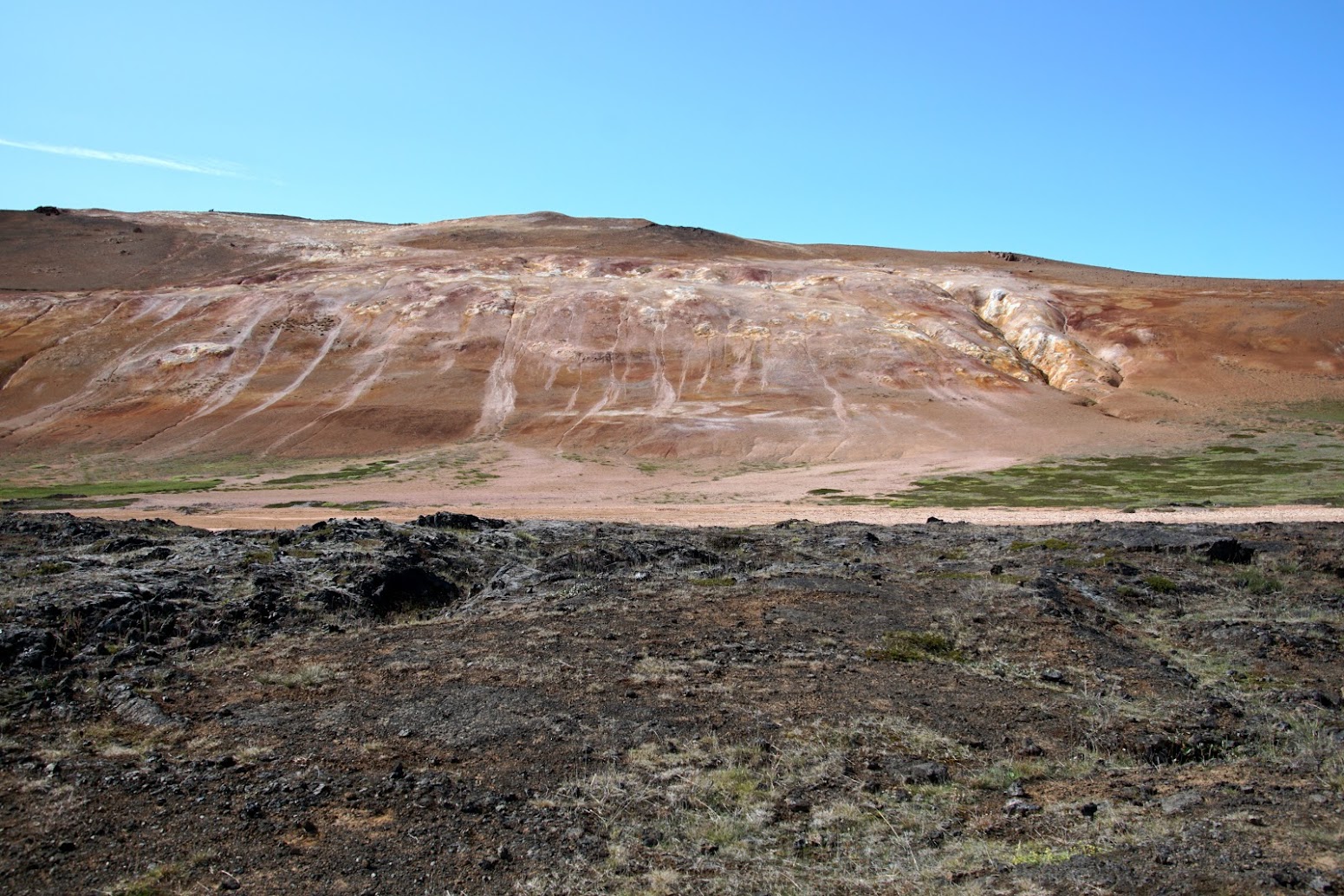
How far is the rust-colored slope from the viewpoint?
55.1 meters

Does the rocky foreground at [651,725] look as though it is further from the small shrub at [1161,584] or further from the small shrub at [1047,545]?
the small shrub at [1047,545]

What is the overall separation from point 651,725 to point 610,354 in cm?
5694

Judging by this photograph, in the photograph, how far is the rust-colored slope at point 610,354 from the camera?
2168 inches

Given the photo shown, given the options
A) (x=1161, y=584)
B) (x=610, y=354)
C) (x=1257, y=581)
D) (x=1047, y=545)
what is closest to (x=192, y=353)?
(x=610, y=354)

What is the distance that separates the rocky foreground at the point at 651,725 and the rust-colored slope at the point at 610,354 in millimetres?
36429

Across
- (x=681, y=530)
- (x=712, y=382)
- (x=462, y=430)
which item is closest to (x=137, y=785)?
(x=681, y=530)

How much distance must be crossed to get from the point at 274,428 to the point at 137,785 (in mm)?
50633

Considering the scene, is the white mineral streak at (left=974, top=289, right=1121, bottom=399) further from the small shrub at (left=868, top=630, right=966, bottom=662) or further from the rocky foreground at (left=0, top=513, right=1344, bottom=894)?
the small shrub at (left=868, top=630, right=966, bottom=662)

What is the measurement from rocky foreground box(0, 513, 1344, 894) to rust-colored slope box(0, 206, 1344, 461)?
3643 centimetres

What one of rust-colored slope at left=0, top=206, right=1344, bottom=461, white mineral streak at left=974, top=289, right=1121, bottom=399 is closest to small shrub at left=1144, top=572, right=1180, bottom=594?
rust-colored slope at left=0, top=206, right=1344, bottom=461

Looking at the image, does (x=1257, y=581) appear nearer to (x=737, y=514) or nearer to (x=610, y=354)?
(x=737, y=514)

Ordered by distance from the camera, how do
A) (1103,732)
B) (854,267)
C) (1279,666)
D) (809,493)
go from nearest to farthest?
(1103,732) < (1279,666) < (809,493) < (854,267)

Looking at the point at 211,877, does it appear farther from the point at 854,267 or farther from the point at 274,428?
the point at 854,267

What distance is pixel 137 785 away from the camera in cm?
782
